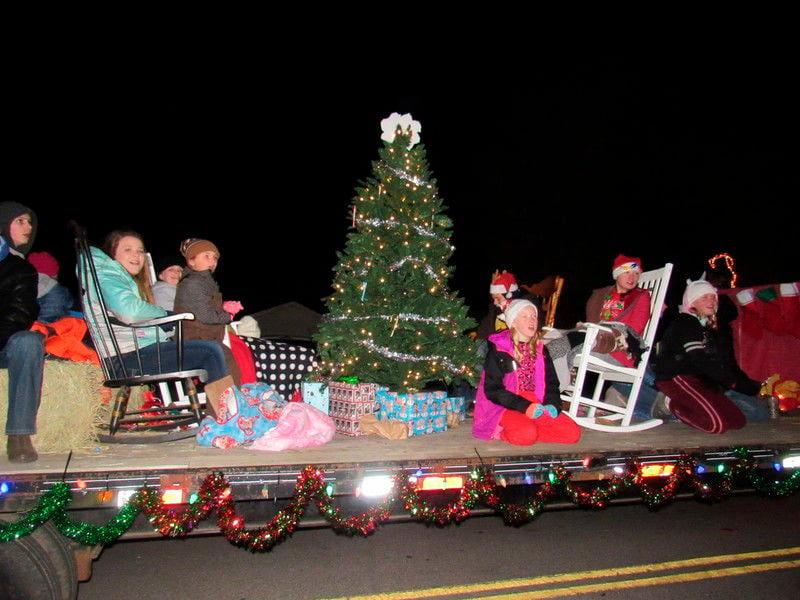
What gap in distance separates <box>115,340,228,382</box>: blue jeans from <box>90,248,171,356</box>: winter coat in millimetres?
109

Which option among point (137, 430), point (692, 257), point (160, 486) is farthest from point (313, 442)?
point (692, 257)

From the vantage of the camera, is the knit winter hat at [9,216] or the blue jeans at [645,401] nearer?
the knit winter hat at [9,216]

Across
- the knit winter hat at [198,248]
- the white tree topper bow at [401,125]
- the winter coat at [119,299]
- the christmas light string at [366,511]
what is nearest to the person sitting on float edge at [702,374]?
the christmas light string at [366,511]

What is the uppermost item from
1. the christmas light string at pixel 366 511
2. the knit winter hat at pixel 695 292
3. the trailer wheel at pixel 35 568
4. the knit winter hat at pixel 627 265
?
the knit winter hat at pixel 627 265

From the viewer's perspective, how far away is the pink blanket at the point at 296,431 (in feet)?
11.6

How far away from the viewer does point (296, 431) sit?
3.61 m

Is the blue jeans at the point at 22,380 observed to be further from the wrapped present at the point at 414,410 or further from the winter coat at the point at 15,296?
the wrapped present at the point at 414,410

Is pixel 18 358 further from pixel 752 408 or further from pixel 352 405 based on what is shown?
pixel 752 408

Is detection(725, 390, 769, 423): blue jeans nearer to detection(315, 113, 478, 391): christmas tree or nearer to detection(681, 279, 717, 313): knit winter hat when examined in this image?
detection(681, 279, 717, 313): knit winter hat

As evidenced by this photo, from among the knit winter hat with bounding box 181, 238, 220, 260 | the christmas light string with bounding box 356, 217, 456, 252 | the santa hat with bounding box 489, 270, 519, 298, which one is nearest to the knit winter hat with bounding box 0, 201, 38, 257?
the knit winter hat with bounding box 181, 238, 220, 260

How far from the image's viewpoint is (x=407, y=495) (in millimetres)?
3176

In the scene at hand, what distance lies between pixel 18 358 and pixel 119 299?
30.9 inches

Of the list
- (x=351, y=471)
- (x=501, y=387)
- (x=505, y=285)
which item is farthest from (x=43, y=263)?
(x=505, y=285)

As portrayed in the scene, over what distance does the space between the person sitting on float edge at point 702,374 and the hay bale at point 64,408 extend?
4.52 metres
